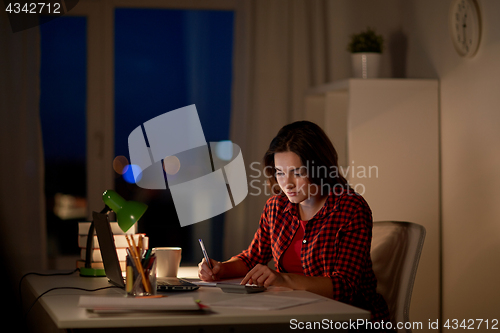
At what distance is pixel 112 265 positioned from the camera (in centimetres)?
174

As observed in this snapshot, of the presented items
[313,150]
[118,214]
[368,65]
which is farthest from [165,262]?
[368,65]

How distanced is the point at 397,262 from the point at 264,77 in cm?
200

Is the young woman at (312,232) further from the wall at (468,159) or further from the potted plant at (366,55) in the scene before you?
the potted plant at (366,55)

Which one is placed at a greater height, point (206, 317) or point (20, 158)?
point (20, 158)

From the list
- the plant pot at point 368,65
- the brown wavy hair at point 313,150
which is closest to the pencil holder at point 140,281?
the brown wavy hair at point 313,150

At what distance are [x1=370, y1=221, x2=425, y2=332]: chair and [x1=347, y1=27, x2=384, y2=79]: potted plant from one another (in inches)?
53.6

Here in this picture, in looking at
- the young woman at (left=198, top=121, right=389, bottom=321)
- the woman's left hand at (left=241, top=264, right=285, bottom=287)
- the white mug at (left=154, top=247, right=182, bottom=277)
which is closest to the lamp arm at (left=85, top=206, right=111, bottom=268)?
the white mug at (left=154, top=247, right=182, bottom=277)

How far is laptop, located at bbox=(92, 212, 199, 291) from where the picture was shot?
5.28 ft

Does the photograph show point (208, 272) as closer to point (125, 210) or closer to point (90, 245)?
point (125, 210)

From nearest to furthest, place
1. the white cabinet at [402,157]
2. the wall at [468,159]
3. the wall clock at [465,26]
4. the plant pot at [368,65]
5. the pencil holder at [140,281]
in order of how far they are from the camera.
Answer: the pencil holder at [140,281] → the wall at [468,159] → the wall clock at [465,26] → the white cabinet at [402,157] → the plant pot at [368,65]

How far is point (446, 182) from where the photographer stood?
9.53 ft

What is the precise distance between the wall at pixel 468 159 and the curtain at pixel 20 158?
7.83 feet

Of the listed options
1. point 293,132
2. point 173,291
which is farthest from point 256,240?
point 173,291

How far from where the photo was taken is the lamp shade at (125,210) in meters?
1.75
